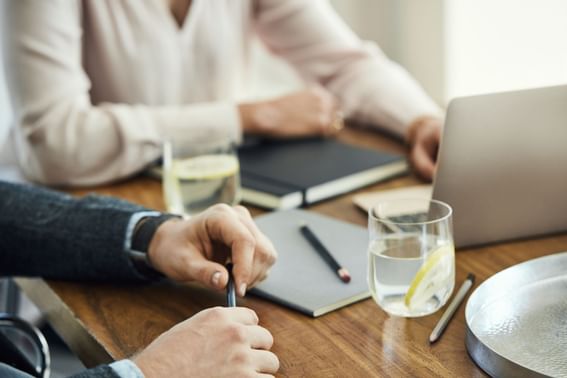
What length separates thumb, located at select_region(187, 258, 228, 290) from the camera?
2.84ft

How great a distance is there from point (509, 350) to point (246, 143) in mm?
889

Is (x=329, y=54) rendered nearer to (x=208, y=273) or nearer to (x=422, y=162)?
(x=422, y=162)

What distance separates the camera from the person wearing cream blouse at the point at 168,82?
4.61 ft

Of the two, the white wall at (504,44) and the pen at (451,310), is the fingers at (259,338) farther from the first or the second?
the white wall at (504,44)

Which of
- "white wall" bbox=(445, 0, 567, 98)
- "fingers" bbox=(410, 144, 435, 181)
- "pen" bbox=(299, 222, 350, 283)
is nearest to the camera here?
"pen" bbox=(299, 222, 350, 283)

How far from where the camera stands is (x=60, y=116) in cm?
142

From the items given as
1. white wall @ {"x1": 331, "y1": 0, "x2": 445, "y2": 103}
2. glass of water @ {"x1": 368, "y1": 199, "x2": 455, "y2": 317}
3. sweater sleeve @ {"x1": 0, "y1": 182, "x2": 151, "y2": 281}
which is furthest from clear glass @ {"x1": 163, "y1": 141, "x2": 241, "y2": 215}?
white wall @ {"x1": 331, "y1": 0, "x2": 445, "y2": 103}

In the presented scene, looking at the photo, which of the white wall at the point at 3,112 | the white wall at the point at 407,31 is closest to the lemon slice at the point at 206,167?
the white wall at the point at 3,112

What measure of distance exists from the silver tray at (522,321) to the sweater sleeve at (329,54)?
84cm

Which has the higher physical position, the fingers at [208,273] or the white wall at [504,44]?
the fingers at [208,273]

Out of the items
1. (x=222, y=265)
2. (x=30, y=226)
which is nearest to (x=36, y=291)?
(x=30, y=226)

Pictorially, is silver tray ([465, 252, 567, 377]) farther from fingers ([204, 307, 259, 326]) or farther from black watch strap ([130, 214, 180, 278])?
black watch strap ([130, 214, 180, 278])

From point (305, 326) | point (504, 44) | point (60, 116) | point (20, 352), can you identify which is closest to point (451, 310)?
point (305, 326)

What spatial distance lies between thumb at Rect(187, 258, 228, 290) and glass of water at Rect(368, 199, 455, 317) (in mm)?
167
